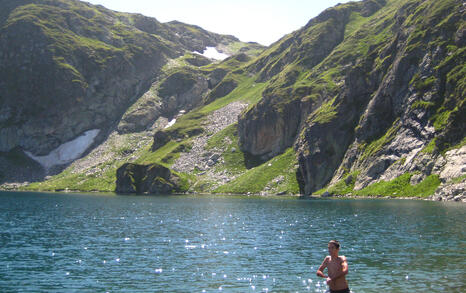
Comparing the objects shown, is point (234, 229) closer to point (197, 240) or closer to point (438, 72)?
point (197, 240)

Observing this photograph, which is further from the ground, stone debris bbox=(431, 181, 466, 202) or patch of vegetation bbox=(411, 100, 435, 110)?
patch of vegetation bbox=(411, 100, 435, 110)

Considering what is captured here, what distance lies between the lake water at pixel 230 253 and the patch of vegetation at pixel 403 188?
1396 inches

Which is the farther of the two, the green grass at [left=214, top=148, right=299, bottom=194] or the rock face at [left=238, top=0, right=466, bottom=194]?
the green grass at [left=214, top=148, right=299, bottom=194]

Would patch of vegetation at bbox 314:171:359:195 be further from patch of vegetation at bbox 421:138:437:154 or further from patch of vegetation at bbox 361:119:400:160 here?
patch of vegetation at bbox 421:138:437:154

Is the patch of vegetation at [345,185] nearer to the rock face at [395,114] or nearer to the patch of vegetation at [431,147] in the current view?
the rock face at [395,114]

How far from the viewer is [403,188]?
110 m

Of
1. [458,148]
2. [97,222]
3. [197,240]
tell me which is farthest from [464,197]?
[97,222]

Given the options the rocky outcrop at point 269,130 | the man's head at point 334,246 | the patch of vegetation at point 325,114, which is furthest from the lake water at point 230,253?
the rocky outcrop at point 269,130

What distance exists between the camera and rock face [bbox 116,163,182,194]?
6772 inches

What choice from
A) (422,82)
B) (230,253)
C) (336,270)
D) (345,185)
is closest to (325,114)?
(345,185)

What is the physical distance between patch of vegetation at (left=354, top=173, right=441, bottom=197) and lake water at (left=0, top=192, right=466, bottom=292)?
35.5 metres

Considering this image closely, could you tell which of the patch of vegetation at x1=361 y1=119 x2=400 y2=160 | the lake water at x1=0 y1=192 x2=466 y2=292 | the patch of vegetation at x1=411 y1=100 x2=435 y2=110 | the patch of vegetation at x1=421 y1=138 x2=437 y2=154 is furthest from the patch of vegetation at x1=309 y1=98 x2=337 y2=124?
the lake water at x1=0 y1=192 x2=466 y2=292

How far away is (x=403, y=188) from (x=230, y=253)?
82651 millimetres

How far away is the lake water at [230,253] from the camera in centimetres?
3077
